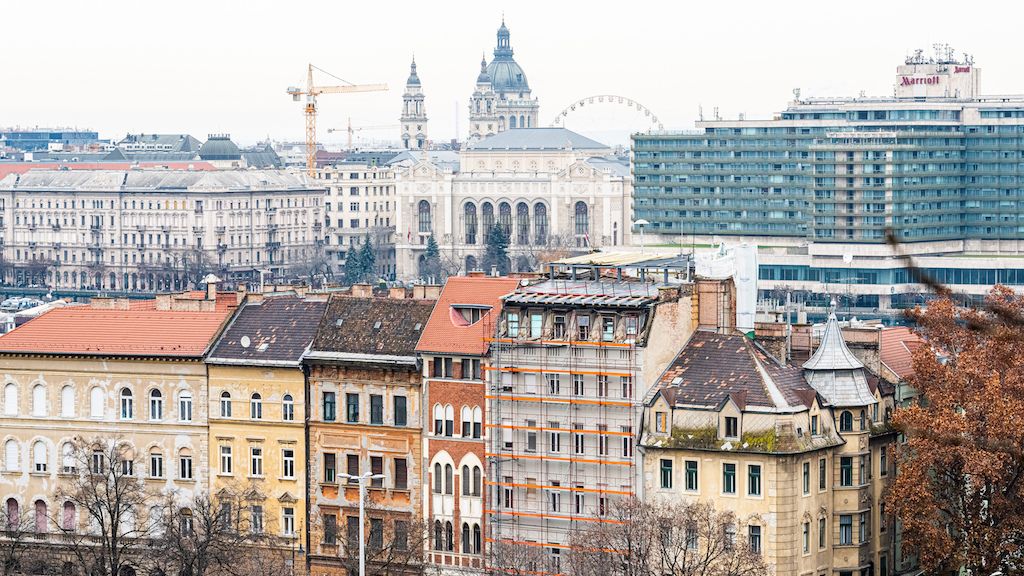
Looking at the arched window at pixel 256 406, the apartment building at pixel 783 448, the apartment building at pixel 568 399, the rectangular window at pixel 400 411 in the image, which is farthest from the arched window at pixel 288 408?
the apartment building at pixel 783 448


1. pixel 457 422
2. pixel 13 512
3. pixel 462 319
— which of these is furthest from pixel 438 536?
pixel 13 512

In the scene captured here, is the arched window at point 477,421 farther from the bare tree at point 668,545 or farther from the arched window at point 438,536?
the bare tree at point 668,545

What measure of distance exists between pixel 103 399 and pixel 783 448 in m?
29.0

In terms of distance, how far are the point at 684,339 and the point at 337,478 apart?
567 inches

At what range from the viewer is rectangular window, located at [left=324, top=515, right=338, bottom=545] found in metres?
96.8

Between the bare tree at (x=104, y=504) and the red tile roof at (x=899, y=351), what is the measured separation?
28.0 metres

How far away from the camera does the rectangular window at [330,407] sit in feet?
321

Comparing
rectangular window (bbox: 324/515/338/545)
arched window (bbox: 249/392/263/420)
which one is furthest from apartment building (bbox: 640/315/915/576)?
arched window (bbox: 249/392/263/420)

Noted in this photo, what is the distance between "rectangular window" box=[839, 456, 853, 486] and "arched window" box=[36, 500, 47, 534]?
1235 inches

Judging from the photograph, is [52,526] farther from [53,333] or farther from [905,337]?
[905,337]

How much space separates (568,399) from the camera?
9156 centimetres

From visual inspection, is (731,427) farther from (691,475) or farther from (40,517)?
(40,517)

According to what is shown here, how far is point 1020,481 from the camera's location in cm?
8494

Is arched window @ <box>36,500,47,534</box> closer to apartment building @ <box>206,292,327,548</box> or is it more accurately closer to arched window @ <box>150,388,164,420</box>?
arched window @ <box>150,388,164,420</box>
